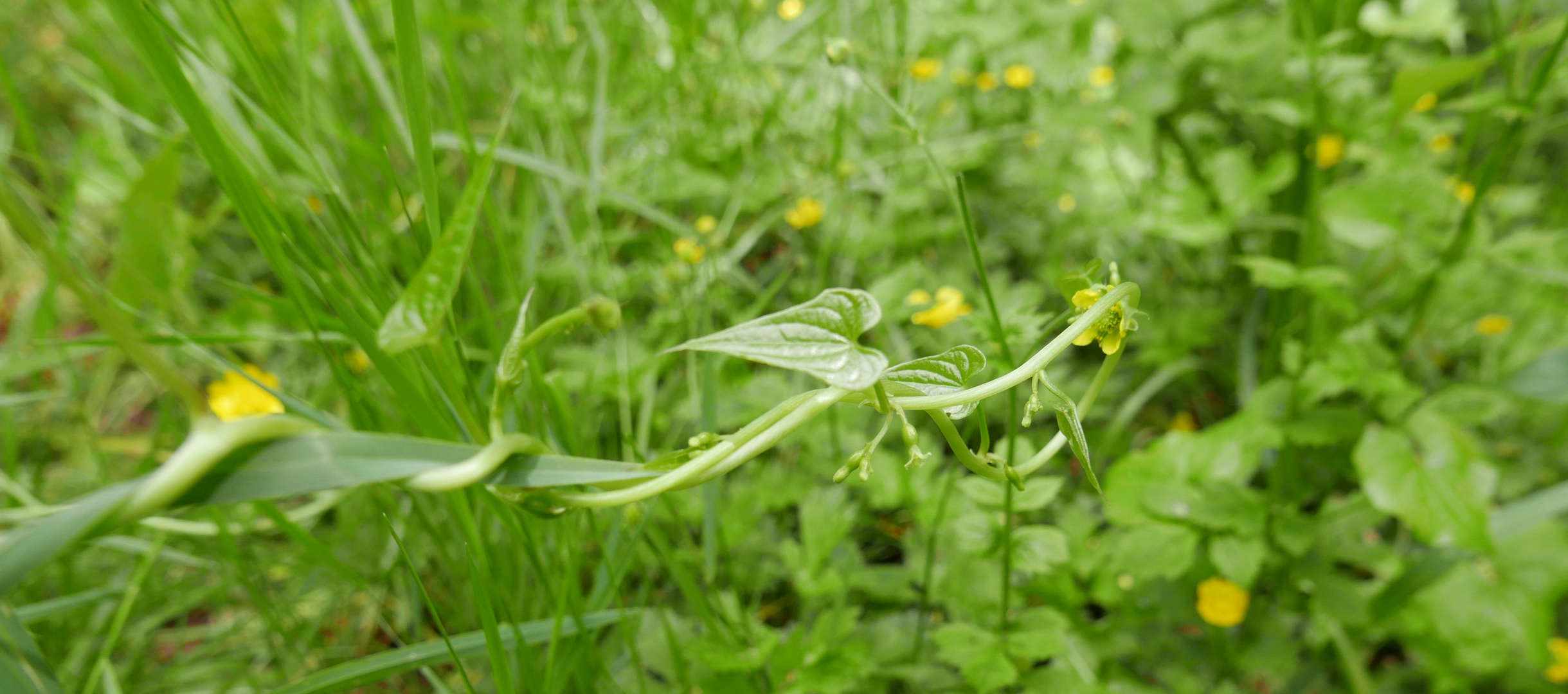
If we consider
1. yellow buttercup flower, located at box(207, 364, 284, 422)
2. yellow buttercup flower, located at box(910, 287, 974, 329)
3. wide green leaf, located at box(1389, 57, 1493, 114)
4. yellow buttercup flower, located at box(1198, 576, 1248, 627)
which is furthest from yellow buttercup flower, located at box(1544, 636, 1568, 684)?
yellow buttercup flower, located at box(207, 364, 284, 422)

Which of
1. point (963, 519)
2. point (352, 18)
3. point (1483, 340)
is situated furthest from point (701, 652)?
point (1483, 340)

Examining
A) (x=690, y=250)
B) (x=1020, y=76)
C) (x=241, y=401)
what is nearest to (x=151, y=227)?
(x=241, y=401)

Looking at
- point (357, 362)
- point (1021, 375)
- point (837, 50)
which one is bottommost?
point (357, 362)

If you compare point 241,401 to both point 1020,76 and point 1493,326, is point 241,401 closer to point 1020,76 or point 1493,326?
point 1020,76

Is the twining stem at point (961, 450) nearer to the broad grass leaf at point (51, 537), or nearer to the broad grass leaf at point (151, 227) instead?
the broad grass leaf at point (51, 537)

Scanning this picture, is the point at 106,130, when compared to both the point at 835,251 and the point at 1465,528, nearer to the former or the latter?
the point at 835,251

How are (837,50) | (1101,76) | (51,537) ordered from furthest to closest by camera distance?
(1101,76)
(837,50)
(51,537)

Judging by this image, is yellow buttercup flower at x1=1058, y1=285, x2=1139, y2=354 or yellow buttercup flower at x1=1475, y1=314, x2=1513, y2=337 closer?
yellow buttercup flower at x1=1058, y1=285, x2=1139, y2=354

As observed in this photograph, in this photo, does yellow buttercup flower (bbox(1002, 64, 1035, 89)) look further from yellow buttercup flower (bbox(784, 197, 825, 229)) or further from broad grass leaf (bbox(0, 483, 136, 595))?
broad grass leaf (bbox(0, 483, 136, 595))
